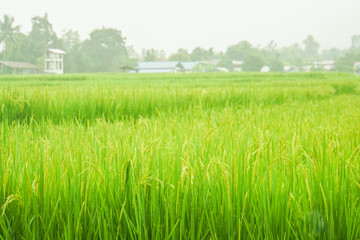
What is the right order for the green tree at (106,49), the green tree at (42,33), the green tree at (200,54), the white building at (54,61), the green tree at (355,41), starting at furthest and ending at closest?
the green tree at (355,41) → the green tree at (200,54) → the green tree at (106,49) → the green tree at (42,33) → the white building at (54,61)

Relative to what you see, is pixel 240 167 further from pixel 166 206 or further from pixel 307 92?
pixel 307 92

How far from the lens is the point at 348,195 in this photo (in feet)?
3.87

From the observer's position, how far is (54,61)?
51125 mm

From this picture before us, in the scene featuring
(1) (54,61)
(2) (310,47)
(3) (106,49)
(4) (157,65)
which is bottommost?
(4) (157,65)

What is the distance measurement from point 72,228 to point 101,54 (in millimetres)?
63171

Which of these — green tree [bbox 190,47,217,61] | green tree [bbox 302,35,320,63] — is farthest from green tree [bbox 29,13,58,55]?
green tree [bbox 302,35,320,63]

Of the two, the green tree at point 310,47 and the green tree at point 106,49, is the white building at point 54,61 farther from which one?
the green tree at point 310,47

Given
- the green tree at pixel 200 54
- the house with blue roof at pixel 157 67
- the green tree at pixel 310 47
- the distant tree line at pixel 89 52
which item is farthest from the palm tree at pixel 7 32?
the green tree at pixel 310 47

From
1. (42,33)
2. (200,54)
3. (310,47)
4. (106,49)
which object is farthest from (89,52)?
(310,47)

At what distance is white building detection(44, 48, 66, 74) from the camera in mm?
51188

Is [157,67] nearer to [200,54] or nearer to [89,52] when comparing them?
[89,52]

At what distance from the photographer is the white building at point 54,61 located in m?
51.2

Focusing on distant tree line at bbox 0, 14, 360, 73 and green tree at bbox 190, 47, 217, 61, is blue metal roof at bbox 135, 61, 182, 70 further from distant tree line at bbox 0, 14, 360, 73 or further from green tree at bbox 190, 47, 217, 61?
green tree at bbox 190, 47, 217, 61

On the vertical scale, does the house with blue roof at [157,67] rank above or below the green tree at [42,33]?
below
